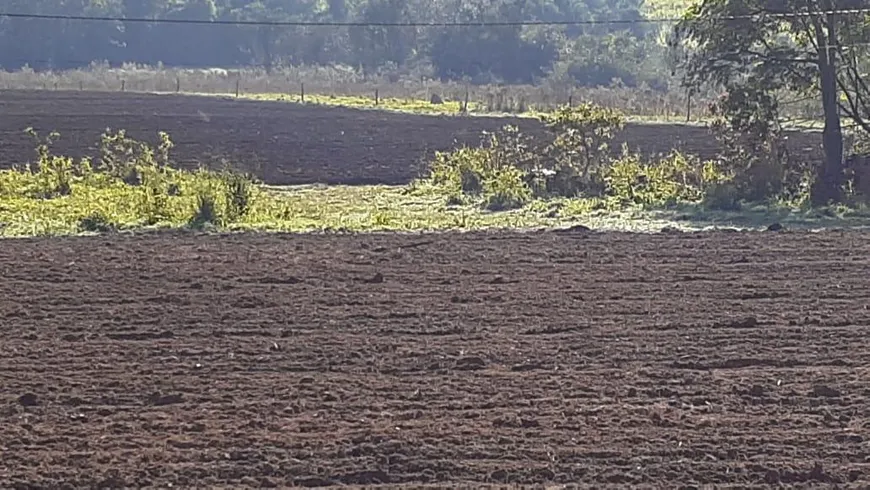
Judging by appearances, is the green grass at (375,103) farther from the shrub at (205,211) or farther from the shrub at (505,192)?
the shrub at (205,211)

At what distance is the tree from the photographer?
27078 mm

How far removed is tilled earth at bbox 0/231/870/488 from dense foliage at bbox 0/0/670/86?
77058 mm

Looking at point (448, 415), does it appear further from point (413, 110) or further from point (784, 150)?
point (413, 110)

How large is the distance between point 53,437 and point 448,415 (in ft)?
9.28

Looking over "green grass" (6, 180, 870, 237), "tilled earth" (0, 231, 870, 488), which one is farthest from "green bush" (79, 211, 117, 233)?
"tilled earth" (0, 231, 870, 488)

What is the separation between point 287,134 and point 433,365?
3335 centimetres

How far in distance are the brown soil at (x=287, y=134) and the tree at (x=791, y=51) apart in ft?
19.0

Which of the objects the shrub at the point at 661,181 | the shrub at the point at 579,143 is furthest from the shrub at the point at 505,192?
the shrub at the point at 661,181

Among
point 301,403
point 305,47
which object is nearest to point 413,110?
point 301,403

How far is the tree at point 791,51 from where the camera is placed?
27078 mm


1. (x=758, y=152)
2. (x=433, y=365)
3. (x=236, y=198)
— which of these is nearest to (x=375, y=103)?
(x=758, y=152)

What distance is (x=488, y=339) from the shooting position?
1366cm

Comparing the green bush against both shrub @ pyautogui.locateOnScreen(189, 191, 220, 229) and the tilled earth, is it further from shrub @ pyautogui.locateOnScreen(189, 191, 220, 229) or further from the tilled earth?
the tilled earth

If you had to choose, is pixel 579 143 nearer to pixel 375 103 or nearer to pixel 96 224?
pixel 96 224
